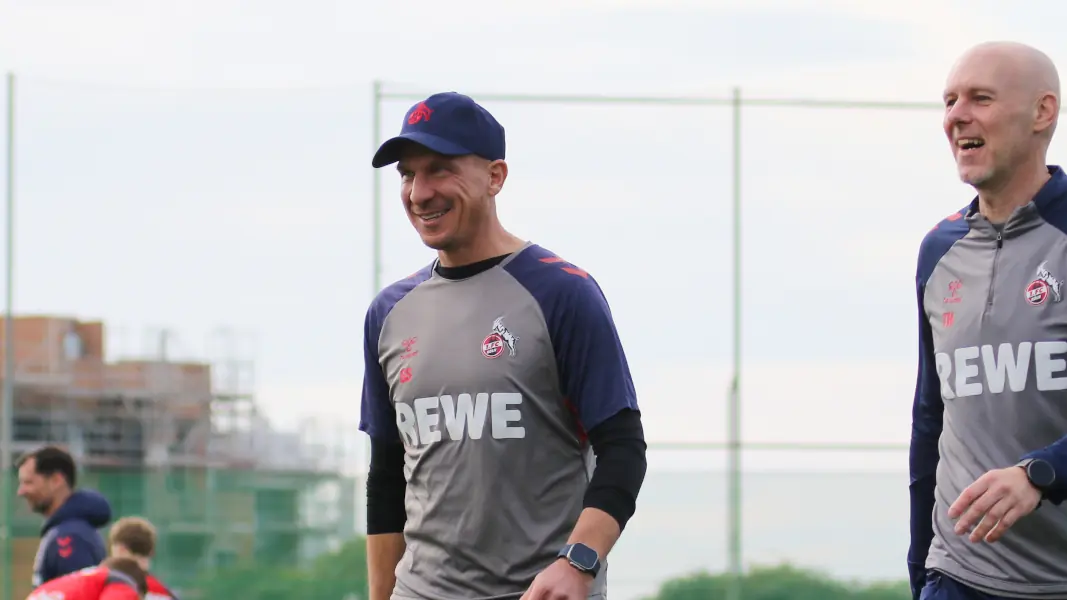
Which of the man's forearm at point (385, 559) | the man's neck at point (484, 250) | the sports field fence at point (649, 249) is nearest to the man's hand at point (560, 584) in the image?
the man's forearm at point (385, 559)

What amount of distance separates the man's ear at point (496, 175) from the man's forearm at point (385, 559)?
0.79m

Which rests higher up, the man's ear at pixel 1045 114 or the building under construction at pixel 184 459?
the man's ear at pixel 1045 114

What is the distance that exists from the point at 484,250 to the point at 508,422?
0.39 meters

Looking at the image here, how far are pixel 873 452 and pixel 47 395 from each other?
17.1 feet

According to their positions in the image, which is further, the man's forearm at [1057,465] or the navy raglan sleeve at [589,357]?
the navy raglan sleeve at [589,357]

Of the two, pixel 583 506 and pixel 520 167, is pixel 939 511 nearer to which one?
pixel 583 506

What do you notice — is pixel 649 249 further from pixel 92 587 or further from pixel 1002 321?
pixel 1002 321

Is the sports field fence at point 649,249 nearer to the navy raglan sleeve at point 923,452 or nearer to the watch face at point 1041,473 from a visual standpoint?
the navy raglan sleeve at point 923,452

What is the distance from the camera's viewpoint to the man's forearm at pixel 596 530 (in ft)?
10.8

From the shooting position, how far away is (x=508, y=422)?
348 centimetres

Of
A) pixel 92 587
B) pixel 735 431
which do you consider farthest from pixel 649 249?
pixel 92 587

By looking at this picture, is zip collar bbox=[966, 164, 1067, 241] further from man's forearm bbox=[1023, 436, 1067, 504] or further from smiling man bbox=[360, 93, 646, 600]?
smiling man bbox=[360, 93, 646, 600]

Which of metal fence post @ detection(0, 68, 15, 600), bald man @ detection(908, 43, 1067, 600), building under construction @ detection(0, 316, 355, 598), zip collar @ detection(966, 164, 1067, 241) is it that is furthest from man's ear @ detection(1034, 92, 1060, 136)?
metal fence post @ detection(0, 68, 15, 600)

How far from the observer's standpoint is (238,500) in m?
10.9
